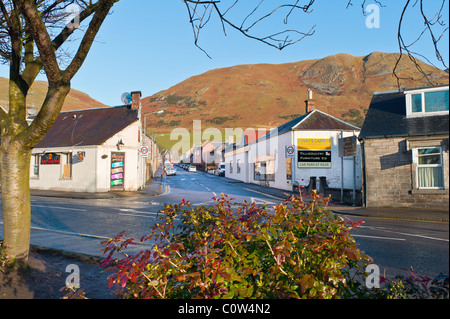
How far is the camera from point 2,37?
21.2ft

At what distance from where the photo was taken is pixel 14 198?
4.41 m

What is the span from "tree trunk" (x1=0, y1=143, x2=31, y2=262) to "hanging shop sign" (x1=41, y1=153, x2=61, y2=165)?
22.2m

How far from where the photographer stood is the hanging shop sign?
24.1 meters

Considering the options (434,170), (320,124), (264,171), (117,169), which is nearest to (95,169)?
(117,169)

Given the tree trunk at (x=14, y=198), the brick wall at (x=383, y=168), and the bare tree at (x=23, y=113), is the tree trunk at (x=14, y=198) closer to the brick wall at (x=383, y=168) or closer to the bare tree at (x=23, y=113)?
the bare tree at (x=23, y=113)

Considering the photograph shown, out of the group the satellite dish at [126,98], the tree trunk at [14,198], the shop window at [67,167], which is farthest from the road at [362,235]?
the satellite dish at [126,98]

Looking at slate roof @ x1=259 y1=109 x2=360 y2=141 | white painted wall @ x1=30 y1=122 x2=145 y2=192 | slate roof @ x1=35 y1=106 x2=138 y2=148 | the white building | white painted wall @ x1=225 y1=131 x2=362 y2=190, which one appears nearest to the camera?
white painted wall @ x1=225 y1=131 x2=362 y2=190

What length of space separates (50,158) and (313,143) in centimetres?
2249

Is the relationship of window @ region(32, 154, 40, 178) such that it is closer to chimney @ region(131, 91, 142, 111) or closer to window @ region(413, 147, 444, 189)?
chimney @ region(131, 91, 142, 111)

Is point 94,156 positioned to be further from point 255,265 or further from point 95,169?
point 255,265

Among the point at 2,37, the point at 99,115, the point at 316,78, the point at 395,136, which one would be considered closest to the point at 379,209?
the point at 395,136

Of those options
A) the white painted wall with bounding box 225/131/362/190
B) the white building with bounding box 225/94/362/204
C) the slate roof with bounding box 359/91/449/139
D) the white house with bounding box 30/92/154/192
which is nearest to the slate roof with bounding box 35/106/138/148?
the white house with bounding box 30/92/154/192
